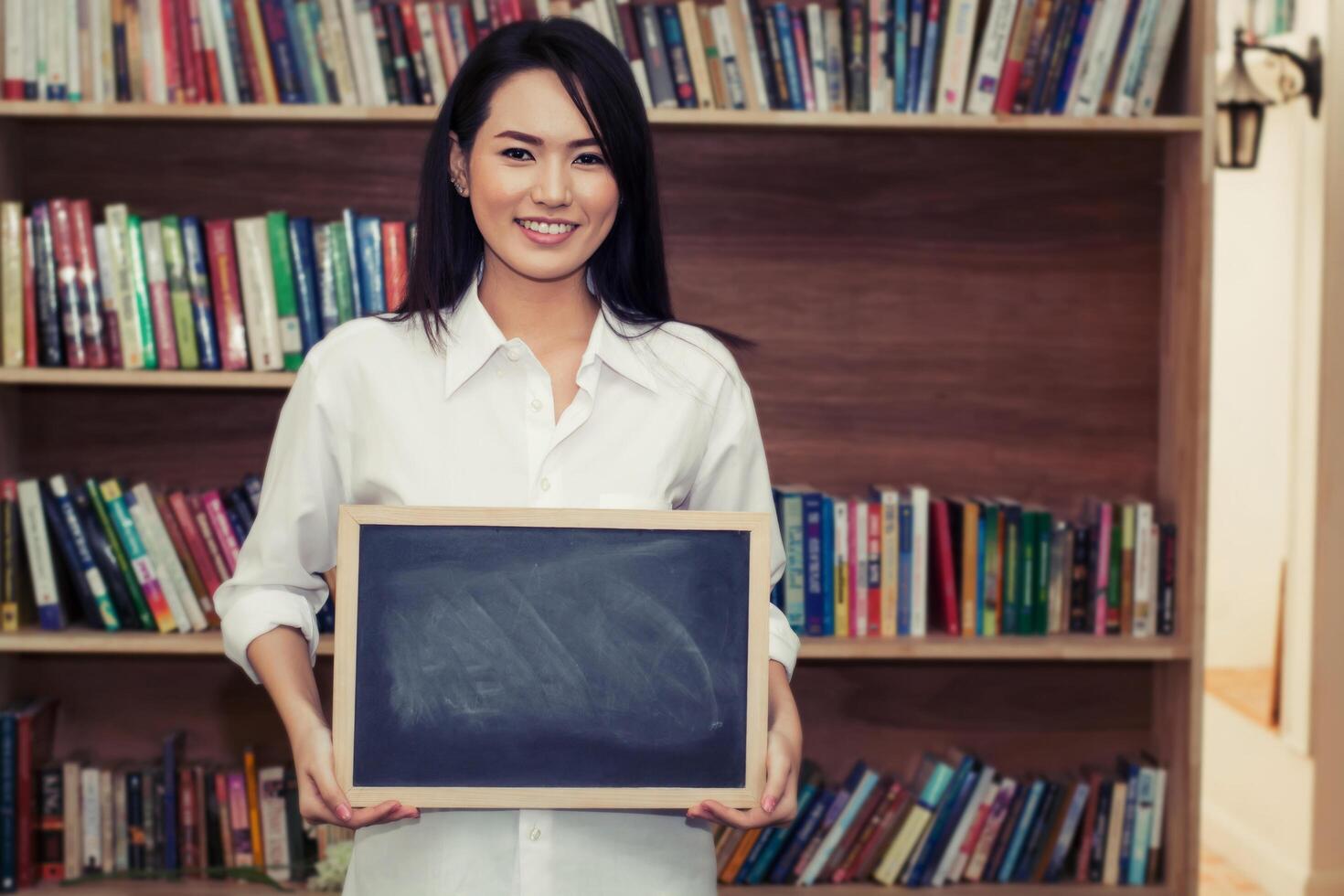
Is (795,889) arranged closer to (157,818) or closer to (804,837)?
(804,837)

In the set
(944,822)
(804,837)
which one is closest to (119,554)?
(804,837)

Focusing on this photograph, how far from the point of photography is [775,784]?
117 cm

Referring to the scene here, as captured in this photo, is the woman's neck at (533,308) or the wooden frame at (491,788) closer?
the wooden frame at (491,788)

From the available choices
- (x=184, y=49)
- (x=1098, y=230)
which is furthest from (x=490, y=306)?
(x=1098, y=230)

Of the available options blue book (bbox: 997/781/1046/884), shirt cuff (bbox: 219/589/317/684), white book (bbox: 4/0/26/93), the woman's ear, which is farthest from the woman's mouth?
blue book (bbox: 997/781/1046/884)

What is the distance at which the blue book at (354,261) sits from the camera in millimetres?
2291

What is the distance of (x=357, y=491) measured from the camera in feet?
4.11

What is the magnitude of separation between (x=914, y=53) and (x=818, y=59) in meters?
0.16

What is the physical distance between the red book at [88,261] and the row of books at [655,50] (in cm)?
20

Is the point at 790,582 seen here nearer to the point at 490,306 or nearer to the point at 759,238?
the point at 759,238

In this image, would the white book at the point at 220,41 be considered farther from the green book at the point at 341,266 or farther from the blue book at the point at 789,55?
the blue book at the point at 789,55

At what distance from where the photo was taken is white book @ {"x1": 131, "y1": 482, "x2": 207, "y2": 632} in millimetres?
2326

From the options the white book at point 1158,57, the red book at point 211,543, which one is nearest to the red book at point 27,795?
the red book at point 211,543

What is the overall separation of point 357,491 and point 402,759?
10.2 inches
